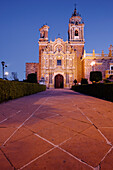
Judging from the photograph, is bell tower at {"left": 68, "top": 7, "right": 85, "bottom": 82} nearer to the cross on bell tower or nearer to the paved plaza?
the cross on bell tower

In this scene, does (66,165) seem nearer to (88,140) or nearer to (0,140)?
(88,140)

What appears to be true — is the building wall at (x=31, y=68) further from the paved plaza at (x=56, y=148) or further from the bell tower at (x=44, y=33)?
the paved plaza at (x=56, y=148)

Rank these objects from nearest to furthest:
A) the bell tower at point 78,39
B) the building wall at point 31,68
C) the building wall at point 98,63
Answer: the building wall at point 98,63 < the bell tower at point 78,39 < the building wall at point 31,68

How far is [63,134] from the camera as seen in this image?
5.40ft

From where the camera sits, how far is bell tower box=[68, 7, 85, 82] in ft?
87.2

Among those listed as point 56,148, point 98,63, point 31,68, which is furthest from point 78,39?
point 56,148

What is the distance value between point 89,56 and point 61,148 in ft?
81.8

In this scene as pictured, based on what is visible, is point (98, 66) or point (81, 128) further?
point (98, 66)

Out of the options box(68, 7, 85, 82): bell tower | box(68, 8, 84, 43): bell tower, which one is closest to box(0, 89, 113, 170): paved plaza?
box(68, 7, 85, 82): bell tower

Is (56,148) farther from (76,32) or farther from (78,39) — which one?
(76,32)

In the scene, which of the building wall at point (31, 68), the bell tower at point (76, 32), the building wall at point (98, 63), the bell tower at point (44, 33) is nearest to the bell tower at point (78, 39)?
the bell tower at point (76, 32)

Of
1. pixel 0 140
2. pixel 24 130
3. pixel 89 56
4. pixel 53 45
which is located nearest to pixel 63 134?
pixel 24 130

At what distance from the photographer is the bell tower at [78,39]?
2659 cm

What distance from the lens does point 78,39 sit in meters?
27.6
